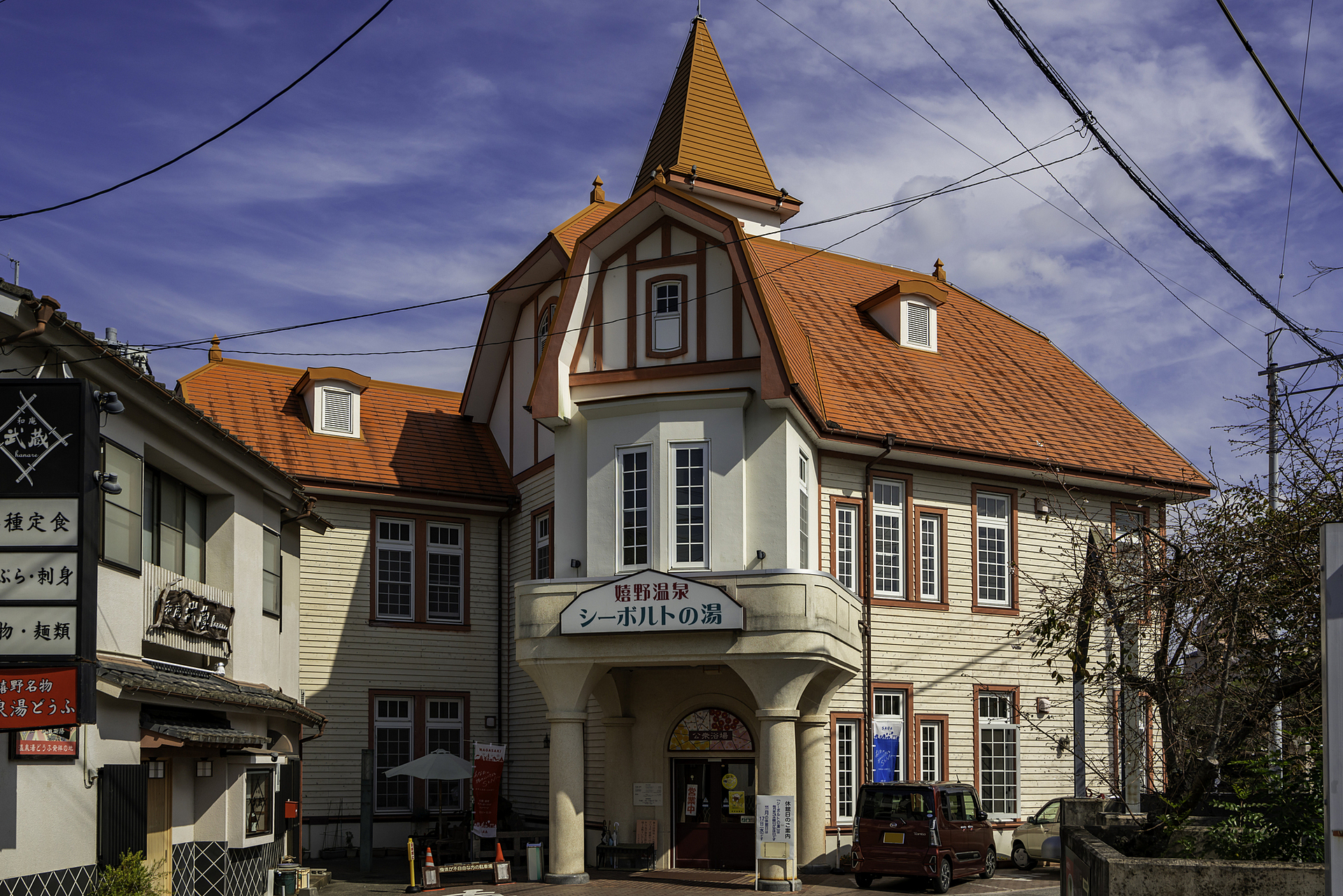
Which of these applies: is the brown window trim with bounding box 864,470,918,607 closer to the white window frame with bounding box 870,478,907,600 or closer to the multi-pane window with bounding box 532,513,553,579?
the white window frame with bounding box 870,478,907,600

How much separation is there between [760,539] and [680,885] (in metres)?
5.82

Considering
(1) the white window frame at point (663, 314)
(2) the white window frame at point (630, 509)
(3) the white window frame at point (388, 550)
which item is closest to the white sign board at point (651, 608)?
(2) the white window frame at point (630, 509)

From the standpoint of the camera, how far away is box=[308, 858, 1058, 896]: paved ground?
68.7ft

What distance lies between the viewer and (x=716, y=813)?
78.6 feet

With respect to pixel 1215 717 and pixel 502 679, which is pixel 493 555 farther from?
→ pixel 1215 717

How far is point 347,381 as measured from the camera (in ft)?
100

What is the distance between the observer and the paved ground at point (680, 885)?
20.9 m

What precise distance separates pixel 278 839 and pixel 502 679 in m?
8.05

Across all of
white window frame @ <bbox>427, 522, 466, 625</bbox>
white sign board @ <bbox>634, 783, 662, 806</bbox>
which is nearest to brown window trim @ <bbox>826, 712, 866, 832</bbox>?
white sign board @ <bbox>634, 783, 662, 806</bbox>

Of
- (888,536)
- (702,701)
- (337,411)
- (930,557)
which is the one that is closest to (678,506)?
(702,701)

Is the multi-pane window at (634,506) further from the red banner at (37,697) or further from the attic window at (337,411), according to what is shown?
the red banner at (37,697)

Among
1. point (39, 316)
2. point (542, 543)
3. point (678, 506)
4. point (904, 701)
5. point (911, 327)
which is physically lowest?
point (904, 701)

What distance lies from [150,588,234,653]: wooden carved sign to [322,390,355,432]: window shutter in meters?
10.4

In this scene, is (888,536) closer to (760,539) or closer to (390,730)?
(760,539)
